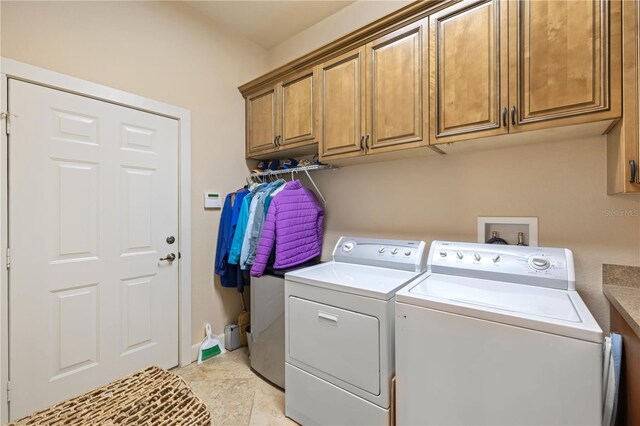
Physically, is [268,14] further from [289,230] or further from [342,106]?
[289,230]

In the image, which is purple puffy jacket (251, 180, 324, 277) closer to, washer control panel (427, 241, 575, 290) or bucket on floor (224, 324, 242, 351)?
bucket on floor (224, 324, 242, 351)

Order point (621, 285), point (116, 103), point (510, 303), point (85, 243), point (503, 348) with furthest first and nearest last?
1. point (116, 103)
2. point (85, 243)
3. point (621, 285)
4. point (510, 303)
5. point (503, 348)

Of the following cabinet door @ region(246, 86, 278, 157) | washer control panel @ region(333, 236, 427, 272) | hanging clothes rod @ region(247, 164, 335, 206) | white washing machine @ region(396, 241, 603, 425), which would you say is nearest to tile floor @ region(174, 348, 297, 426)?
white washing machine @ region(396, 241, 603, 425)

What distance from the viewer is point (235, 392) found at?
199cm

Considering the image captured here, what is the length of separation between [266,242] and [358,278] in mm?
755

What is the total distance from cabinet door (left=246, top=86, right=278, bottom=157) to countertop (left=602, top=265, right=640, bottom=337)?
228cm

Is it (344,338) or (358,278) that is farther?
(358,278)

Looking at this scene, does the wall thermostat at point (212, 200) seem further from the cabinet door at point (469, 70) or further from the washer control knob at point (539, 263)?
the washer control knob at point (539, 263)

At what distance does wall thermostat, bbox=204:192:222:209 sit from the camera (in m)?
2.48

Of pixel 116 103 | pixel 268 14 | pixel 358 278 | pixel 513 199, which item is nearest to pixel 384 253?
pixel 358 278

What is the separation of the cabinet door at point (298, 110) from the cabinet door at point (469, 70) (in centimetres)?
91

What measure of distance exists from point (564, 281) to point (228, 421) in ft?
6.52

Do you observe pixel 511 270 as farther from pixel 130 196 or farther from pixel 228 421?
pixel 130 196

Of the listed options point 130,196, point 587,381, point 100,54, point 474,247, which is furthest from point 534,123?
point 100,54
